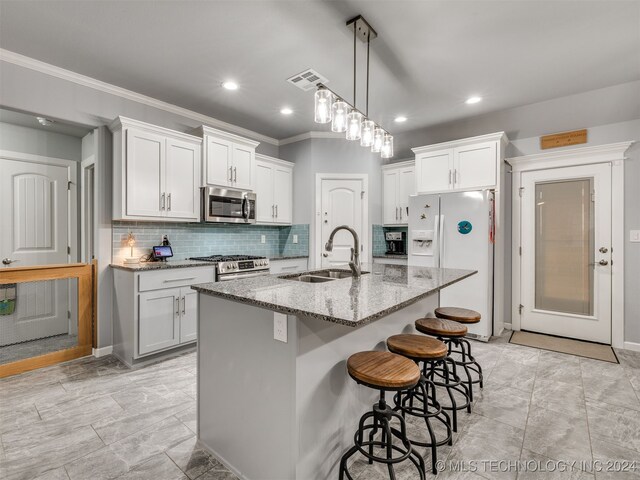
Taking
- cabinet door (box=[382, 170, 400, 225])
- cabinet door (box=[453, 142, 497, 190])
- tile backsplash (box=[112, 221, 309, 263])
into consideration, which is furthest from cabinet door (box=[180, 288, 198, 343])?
cabinet door (box=[453, 142, 497, 190])

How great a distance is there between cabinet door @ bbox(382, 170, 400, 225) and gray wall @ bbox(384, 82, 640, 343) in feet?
4.82

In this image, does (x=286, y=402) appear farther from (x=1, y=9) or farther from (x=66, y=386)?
(x=1, y=9)

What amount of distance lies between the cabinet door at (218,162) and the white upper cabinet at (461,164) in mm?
2527

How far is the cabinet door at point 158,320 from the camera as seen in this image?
2998mm

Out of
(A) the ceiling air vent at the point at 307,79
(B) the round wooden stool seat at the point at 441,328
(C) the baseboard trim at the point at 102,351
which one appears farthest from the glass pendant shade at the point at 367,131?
(C) the baseboard trim at the point at 102,351

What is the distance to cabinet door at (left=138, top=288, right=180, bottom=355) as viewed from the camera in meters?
3.00

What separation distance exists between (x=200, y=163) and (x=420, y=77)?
258 cm

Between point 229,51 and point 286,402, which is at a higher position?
point 229,51

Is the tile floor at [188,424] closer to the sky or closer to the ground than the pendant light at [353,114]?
closer to the ground

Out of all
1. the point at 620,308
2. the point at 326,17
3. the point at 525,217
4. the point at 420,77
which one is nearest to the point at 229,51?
the point at 326,17

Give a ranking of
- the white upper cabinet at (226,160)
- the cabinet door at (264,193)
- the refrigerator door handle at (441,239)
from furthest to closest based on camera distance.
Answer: the cabinet door at (264,193)
the refrigerator door handle at (441,239)
the white upper cabinet at (226,160)

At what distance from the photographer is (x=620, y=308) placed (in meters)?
3.49

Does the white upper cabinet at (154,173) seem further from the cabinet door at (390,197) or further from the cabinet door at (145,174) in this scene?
the cabinet door at (390,197)

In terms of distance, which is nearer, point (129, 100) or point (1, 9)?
point (1, 9)
